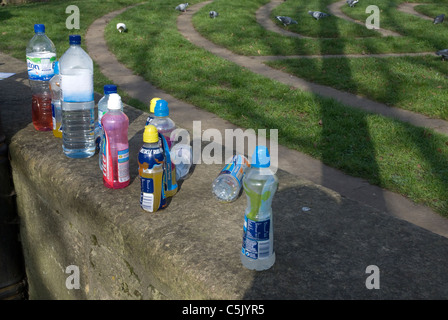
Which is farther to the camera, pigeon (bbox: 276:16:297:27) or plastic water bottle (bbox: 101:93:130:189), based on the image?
pigeon (bbox: 276:16:297:27)

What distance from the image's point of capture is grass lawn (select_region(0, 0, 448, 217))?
495 cm

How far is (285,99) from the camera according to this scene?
693cm

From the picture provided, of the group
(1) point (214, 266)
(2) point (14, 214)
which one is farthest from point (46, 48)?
(1) point (214, 266)

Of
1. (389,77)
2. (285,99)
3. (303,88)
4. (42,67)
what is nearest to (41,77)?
(42,67)

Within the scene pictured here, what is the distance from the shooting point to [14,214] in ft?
11.2

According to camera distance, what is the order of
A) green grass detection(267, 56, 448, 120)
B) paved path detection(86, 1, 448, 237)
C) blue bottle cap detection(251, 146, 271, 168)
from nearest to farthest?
blue bottle cap detection(251, 146, 271, 168) → paved path detection(86, 1, 448, 237) → green grass detection(267, 56, 448, 120)

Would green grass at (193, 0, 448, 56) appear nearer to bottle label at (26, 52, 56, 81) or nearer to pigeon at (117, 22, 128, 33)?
pigeon at (117, 22, 128, 33)

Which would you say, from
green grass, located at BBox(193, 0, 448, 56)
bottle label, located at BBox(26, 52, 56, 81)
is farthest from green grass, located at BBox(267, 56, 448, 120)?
bottle label, located at BBox(26, 52, 56, 81)

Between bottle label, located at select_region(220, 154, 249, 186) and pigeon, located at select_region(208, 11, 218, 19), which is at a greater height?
bottle label, located at select_region(220, 154, 249, 186)

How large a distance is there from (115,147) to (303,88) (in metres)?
5.43

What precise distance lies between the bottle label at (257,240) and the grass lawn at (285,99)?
277 cm

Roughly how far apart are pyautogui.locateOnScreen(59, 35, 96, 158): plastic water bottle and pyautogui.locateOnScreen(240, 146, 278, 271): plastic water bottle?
1304 millimetres
